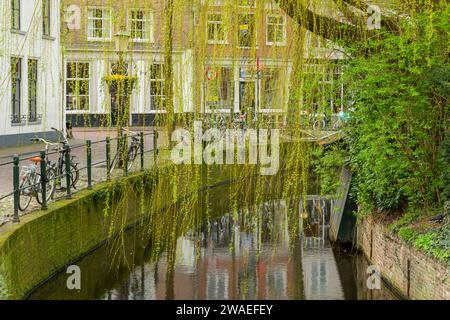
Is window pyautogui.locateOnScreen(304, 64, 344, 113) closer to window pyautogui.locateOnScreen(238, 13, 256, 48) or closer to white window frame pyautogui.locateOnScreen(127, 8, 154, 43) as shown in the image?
window pyautogui.locateOnScreen(238, 13, 256, 48)

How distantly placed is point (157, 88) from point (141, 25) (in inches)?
19.6

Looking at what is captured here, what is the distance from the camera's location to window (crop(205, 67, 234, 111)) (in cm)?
541

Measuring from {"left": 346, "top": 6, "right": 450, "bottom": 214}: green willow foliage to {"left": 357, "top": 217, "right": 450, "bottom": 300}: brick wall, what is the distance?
59 centimetres

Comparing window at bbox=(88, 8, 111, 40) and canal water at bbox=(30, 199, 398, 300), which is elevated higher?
window at bbox=(88, 8, 111, 40)

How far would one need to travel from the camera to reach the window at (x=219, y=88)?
5407mm

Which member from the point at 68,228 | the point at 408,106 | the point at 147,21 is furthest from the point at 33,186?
the point at 408,106

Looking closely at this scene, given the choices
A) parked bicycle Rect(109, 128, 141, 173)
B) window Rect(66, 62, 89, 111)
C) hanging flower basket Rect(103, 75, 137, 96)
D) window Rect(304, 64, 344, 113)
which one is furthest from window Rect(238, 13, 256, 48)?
parked bicycle Rect(109, 128, 141, 173)

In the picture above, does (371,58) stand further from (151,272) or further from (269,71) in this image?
(151,272)

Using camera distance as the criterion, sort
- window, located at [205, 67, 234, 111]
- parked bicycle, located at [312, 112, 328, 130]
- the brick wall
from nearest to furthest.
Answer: window, located at [205, 67, 234, 111] < the brick wall < parked bicycle, located at [312, 112, 328, 130]

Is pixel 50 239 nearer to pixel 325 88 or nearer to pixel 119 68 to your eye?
pixel 119 68

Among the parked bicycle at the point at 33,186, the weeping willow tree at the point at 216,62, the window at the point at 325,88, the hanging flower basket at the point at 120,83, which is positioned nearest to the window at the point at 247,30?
the weeping willow tree at the point at 216,62

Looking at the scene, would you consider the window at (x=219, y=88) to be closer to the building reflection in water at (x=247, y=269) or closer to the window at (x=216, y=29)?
the window at (x=216, y=29)
